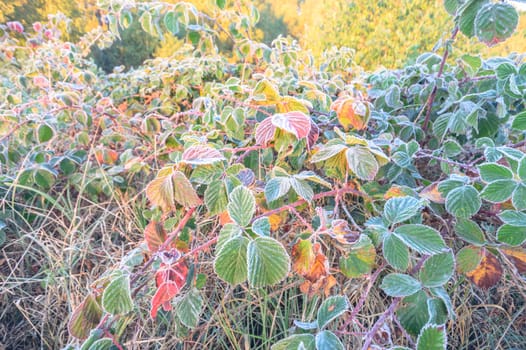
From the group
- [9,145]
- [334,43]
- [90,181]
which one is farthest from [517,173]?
[334,43]

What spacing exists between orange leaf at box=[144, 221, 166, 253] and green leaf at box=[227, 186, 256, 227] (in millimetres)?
161

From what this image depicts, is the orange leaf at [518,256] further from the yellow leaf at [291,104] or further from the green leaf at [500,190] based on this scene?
the yellow leaf at [291,104]

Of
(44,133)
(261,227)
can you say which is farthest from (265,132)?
(44,133)

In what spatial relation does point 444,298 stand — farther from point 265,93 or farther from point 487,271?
point 265,93

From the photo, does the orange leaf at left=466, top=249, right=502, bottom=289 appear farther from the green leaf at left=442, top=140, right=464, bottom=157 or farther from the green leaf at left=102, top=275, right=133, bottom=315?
the green leaf at left=102, top=275, right=133, bottom=315

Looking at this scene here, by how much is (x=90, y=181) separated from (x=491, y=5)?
94cm

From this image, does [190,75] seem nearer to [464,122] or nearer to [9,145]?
[9,145]

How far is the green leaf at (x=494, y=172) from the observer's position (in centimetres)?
52

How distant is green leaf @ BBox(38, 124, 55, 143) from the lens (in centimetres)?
92

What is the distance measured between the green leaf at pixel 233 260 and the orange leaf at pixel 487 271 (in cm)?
35

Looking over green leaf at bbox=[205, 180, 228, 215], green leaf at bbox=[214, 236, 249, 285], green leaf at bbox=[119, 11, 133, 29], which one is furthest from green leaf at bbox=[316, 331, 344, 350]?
green leaf at bbox=[119, 11, 133, 29]

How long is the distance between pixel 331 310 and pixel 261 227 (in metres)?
0.14

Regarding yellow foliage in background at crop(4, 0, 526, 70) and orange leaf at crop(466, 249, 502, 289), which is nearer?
orange leaf at crop(466, 249, 502, 289)

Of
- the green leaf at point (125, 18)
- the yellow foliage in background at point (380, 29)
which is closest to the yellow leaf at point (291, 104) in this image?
the green leaf at point (125, 18)
